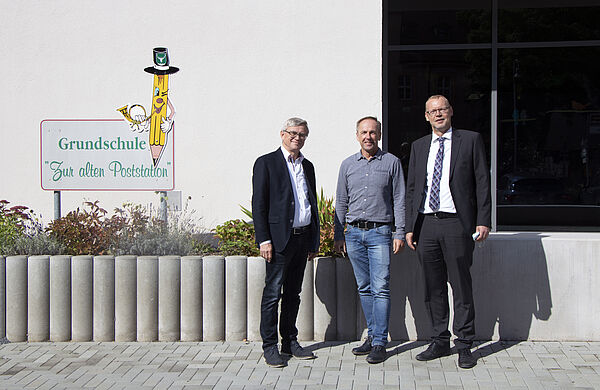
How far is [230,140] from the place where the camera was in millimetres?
8742

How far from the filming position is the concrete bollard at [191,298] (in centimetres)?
627

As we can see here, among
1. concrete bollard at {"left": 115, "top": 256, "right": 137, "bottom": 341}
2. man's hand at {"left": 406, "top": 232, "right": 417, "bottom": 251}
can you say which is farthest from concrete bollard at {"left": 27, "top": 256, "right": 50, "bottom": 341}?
man's hand at {"left": 406, "top": 232, "right": 417, "bottom": 251}

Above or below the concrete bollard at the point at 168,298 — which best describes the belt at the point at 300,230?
above

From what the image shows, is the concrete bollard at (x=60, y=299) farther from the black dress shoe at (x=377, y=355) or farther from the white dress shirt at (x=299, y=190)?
the black dress shoe at (x=377, y=355)

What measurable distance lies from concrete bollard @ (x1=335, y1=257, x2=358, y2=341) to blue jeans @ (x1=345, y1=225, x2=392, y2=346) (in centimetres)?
44

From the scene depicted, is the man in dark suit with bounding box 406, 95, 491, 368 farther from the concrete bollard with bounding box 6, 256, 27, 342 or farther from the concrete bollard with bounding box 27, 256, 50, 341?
the concrete bollard with bounding box 6, 256, 27, 342

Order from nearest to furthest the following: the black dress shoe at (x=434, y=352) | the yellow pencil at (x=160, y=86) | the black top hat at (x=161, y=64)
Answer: the black dress shoe at (x=434, y=352) < the yellow pencil at (x=160, y=86) < the black top hat at (x=161, y=64)

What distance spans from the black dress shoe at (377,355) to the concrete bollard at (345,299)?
0.65 meters

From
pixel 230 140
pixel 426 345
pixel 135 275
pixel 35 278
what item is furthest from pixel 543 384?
pixel 230 140

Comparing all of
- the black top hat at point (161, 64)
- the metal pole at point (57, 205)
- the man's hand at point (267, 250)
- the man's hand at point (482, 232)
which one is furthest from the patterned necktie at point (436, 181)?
the black top hat at point (161, 64)

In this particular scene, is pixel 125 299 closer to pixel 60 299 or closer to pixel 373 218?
pixel 60 299

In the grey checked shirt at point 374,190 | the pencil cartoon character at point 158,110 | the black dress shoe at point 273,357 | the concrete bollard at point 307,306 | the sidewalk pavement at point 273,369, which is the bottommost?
the sidewalk pavement at point 273,369

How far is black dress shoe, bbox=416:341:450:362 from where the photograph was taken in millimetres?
5633

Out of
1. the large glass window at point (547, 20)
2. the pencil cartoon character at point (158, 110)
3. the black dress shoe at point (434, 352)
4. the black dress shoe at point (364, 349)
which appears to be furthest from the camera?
the large glass window at point (547, 20)
